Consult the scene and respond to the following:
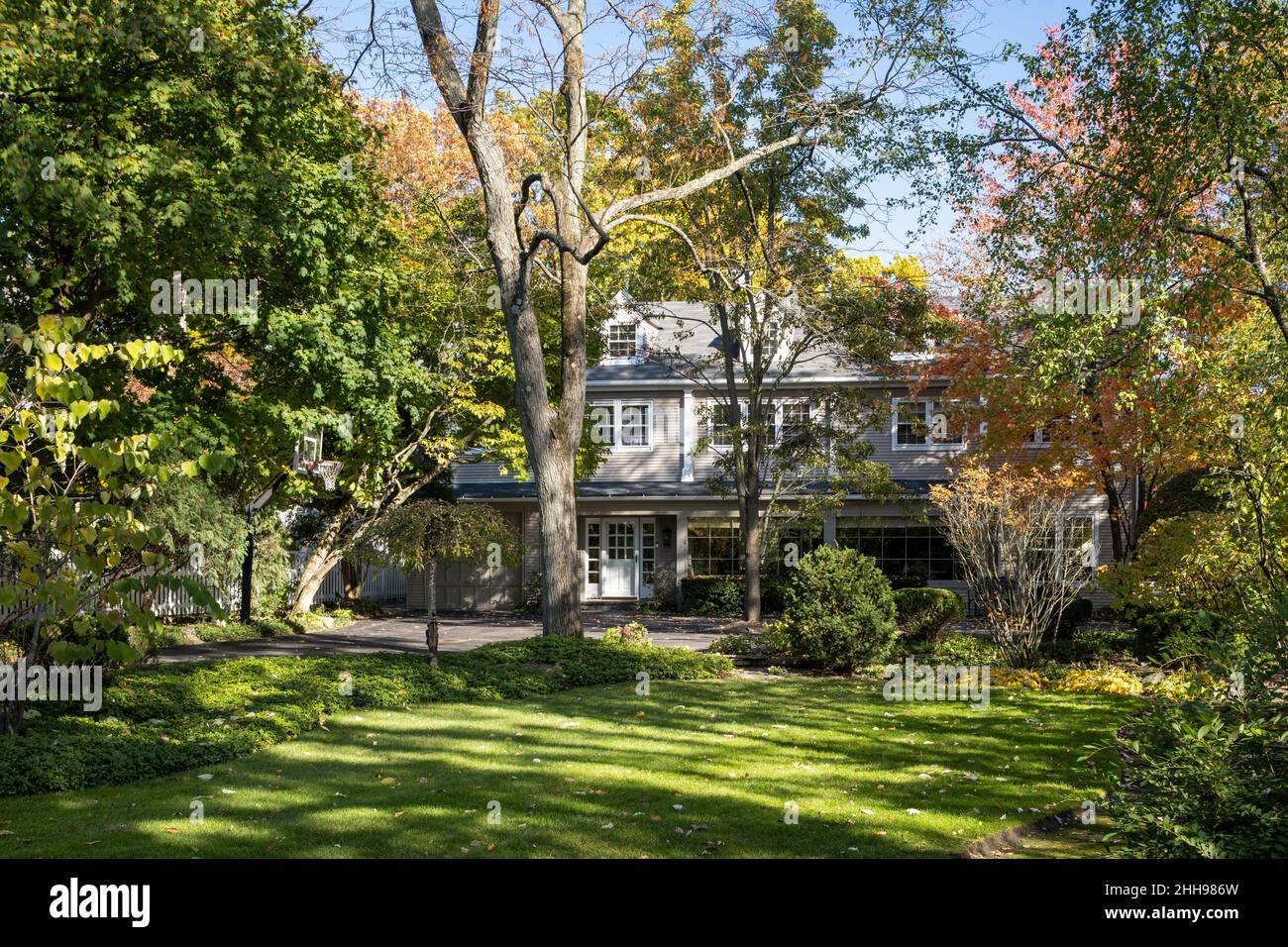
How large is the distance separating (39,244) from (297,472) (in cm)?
731

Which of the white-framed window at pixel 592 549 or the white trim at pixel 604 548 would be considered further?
the white-framed window at pixel 592 549

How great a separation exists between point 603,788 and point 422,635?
15157 millimetres

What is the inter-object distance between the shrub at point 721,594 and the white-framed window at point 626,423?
4.84 m

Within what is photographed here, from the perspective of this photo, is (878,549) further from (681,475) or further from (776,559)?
(681,475)

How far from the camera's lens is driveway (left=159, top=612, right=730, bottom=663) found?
18109 millimetres

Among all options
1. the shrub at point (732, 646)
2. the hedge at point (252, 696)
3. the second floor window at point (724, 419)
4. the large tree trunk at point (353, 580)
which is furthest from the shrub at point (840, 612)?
the large tree trunk at point (353, 580)

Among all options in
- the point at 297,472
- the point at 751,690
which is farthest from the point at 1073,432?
the point at 297,472

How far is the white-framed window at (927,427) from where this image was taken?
2433 cm

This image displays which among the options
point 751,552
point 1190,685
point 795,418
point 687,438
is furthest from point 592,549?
point 1190,685

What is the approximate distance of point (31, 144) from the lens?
10867 millimetres

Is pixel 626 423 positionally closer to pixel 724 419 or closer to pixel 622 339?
pixel 622 339

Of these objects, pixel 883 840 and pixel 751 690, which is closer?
pixel 883 840

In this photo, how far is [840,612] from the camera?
1520 cm

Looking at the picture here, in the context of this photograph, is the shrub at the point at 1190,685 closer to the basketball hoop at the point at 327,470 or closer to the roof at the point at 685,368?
the basketball hoop at the point at 327,470
